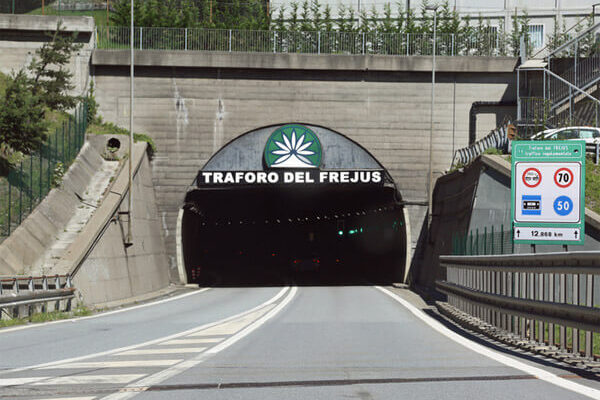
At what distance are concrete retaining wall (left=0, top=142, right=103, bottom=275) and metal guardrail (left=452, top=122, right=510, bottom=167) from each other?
16.1 meters

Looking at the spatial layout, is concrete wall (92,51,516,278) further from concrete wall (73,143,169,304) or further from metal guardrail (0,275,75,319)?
metal guardrail (0,275,75,319)

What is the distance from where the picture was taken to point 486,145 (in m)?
35.9

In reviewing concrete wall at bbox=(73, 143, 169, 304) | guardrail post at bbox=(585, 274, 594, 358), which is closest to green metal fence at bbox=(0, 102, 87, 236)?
concrete wall at bbox=(73, 143, 169, 304)

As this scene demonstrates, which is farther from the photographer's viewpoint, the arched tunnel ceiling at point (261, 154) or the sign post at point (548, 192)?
the arched tunnel ceiling at point (261, 154)

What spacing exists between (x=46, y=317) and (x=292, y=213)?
1865 inches

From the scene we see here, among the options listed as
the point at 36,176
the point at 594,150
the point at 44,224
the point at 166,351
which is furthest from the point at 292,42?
the point at 166,351

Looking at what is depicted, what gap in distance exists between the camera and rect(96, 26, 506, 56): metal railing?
4288cm

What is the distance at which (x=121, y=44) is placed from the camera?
141ft

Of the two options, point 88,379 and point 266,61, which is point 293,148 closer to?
point 266,61

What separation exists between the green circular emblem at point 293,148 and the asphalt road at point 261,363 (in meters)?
23.5

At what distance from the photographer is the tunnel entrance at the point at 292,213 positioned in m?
40.6

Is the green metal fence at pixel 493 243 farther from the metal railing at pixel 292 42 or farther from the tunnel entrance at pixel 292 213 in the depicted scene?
the metal railing at pixel 292 42

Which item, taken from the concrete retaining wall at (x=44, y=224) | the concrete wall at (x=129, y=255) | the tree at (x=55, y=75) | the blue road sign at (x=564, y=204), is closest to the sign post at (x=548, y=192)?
the blue road sign at (x=564, y=204)

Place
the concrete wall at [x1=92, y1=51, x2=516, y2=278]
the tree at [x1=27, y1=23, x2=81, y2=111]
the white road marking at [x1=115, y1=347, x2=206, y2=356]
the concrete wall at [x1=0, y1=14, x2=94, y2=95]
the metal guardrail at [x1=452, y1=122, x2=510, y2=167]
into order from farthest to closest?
the concrete wall at [x1=92, y1=51, x2=516, y2=278], the concrete wall at [x1=0, y1=14, x2=94, y2=95], the tree at [x1=27, y1=23, x2=81, y2=111], the metal guardrail at [x1=452, y1=122, x2=510, y2=167], the white road marking at [x1=115, y1=347, x2=206, y2=356]
